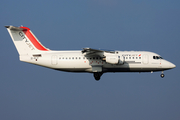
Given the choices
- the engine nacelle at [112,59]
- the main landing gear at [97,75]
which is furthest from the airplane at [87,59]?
the engine nacelle at [112,59]

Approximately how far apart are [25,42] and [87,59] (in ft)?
20.1

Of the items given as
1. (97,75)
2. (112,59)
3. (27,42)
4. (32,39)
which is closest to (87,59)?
(97,75)

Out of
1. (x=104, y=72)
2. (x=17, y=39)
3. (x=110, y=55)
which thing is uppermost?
(x=17, y=39)

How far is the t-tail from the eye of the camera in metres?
25.2

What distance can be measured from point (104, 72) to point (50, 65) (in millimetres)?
5024

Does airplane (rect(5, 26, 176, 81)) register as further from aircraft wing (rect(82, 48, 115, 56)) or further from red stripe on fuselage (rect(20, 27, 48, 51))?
red stripe on fuselage (rect(20, 27, 48, 51))

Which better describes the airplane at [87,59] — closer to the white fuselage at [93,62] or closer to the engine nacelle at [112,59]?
the white fuselage at [93,62]

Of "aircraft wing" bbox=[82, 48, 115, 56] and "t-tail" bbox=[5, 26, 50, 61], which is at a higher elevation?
"t-tail" bbox=[5, 26, 50, 61]

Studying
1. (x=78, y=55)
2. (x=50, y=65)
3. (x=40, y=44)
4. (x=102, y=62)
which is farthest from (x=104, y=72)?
(x=40, y=44)

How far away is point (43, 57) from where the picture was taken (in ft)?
81.7

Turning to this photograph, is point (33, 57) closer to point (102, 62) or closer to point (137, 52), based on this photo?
point (102, 62)

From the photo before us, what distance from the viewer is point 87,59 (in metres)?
24.6

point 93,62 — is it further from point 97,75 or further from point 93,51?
point 97,75

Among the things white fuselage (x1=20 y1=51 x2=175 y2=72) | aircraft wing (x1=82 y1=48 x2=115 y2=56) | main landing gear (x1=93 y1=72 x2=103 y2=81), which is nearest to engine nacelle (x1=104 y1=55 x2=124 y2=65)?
aircraft wing (x1=82 y1=48 x2=115 y2=56)
